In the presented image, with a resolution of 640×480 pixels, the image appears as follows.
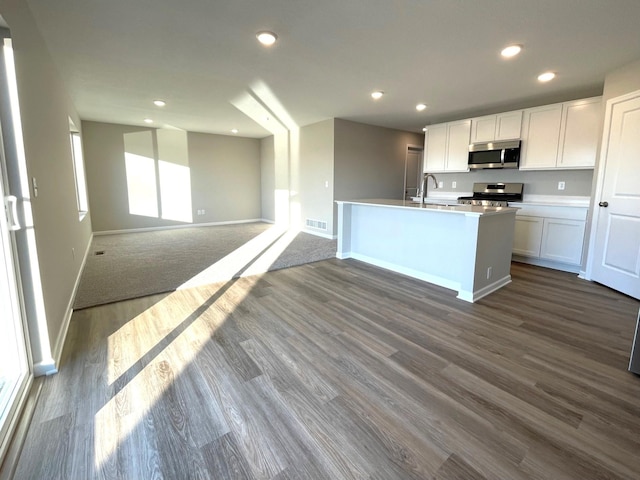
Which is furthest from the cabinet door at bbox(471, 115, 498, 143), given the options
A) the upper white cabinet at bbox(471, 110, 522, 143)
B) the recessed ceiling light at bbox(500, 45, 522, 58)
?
the recessed ceiling light at bbox(500, 45, 522, 58)

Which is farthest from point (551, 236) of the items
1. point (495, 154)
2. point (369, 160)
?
point (369, 160)

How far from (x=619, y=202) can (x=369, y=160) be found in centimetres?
421

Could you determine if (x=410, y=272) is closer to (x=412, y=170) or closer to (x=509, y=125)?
(x=509, y=125)

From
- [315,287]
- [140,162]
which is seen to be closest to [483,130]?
[315,287]

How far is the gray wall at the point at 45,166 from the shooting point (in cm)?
195

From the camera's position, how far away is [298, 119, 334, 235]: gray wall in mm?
6273

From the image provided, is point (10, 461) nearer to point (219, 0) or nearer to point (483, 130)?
point (219, 0)

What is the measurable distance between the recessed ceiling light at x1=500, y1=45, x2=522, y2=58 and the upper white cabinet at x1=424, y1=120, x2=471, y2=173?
237 cm

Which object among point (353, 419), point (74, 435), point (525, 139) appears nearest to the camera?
point (74, 435)

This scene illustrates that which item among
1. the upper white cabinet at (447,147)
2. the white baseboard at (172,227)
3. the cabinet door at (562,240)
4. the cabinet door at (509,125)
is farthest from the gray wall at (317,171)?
the cabinet door at (562,240)

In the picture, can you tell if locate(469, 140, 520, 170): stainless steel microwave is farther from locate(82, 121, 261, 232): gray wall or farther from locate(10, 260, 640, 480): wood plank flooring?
locate(82, 121, 261, 232): gray wall

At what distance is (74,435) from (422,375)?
1893mm

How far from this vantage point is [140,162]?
7125 millimetres

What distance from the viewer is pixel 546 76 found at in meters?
3.66
